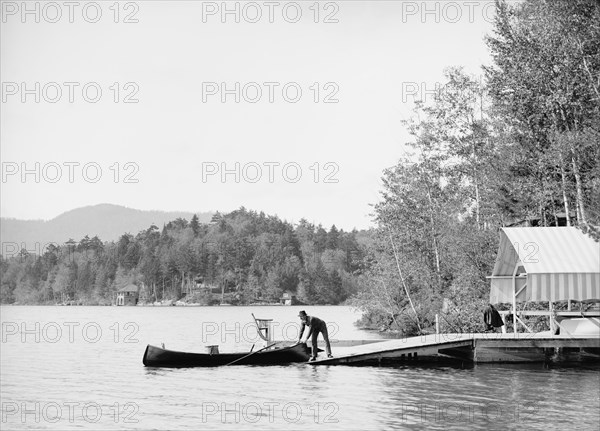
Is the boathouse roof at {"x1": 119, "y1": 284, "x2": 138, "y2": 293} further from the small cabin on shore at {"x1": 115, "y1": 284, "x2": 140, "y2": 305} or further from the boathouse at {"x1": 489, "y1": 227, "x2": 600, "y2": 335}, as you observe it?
the boathouse at {"x1": 489, "y1": 227, "x2": 600, "y2": 335}

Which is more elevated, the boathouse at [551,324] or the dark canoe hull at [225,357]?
the boathouse at [551,324]

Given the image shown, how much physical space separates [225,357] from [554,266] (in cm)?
1249

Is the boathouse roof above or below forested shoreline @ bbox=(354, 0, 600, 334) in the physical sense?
below

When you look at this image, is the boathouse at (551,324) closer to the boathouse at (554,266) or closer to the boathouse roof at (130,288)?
the boathouse at (554,266)

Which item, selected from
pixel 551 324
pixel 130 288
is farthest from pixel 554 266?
pixel 130 288

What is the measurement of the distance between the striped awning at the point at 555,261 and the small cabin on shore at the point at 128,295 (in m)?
166

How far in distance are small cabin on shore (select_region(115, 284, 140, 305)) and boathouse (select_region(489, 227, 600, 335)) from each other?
165566mm

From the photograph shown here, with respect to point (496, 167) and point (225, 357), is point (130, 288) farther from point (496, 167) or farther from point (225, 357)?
point (225, 357)

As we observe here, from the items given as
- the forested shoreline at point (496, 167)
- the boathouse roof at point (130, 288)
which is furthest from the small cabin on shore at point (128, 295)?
the forested shoreline at point (496, 167)

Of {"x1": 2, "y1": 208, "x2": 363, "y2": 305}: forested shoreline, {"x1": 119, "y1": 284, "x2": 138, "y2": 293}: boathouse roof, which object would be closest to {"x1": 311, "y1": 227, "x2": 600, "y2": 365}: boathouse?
{"x1": 2, "y1": 208, "x2": 363, "y2": 305}: forested shoreline

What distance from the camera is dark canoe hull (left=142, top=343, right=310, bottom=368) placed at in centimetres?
3173

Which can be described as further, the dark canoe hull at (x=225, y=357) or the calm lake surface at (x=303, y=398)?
the dark canoe hull at (x=225, y=357)

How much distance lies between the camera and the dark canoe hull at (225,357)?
1249 inches

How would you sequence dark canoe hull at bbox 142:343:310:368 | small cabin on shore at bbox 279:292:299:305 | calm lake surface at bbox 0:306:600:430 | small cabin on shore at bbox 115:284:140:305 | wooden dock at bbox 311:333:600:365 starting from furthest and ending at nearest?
small cabin on shore at bbox 115:284:140:305, small cabin on shore at bbox 279:292:299:305, dark canoe hull at bbox 142:343:310:368, wooden dock at bbox 311:333:600:365, calm lake surface at bbox 0:306:600:430
